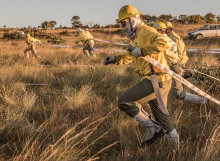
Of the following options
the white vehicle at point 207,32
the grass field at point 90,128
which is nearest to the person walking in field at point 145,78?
the grass field at point 90,128

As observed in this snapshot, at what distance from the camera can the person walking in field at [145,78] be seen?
2406 mm

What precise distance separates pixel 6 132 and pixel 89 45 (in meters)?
8.97

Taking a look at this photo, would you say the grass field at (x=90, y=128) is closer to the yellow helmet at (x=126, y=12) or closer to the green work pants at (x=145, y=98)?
the green work pants at (x=145, y=98)

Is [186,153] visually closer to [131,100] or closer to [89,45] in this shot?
[131,100]

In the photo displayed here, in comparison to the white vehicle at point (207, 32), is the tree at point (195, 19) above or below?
above

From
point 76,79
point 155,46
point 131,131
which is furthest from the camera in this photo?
point 76,79

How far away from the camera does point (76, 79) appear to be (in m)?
6.23

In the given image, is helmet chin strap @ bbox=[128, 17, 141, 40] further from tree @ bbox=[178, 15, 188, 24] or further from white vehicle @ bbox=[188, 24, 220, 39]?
tree @ bbox=[178, 15, 188, 24]

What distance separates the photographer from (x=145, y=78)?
8.76ft

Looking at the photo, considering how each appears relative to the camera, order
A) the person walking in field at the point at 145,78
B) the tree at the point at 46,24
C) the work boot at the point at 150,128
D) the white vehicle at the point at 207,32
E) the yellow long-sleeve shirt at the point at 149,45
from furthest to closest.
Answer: the tree at the point at 46,24
the white vehicle at the point at 207,32
the work boot at the point at 150,128
the person walking in field at the point at 145,78
the yellow long-sleeve shirt at the point at 149,45

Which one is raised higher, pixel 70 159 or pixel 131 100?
pixel 131 100

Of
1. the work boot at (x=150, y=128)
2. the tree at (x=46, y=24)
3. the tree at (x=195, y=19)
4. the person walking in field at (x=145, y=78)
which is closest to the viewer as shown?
the person walking in field at (x=145, y=78)

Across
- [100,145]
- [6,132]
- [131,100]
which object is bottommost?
[100,145]

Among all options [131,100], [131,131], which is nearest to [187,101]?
[131,131]
